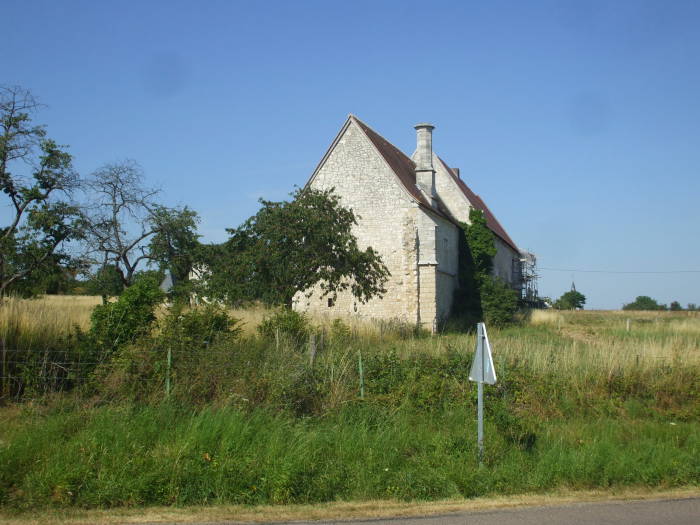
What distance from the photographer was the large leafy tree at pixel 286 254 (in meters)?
24.1

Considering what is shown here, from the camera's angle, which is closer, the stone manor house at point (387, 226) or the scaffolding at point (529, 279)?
the stone manor house at point (387, 226)

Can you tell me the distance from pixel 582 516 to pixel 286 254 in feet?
57.7

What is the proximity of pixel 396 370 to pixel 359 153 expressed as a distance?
74.6 ft

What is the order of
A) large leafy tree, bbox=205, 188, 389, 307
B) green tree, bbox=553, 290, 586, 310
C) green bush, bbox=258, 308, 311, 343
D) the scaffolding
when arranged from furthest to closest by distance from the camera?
1. green tree, bbox=553, 290, 586, 310
2. the scaffolding
3. large leafy tree, bbox=205, 188, 389, 307
4. green bush, bbox=258, 308, 311, 343

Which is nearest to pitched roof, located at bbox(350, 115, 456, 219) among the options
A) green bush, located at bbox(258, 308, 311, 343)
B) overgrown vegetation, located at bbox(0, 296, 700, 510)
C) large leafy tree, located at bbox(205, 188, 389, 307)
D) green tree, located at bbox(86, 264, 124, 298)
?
large leafy tree, located at bbox(205, 188, 389, 307)

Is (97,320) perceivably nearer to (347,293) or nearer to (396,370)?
(396,370)

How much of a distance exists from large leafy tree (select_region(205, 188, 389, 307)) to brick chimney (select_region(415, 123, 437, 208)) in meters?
13.3

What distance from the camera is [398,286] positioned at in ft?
111

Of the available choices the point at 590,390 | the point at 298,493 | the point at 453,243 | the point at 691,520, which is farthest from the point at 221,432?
the point at 453,243

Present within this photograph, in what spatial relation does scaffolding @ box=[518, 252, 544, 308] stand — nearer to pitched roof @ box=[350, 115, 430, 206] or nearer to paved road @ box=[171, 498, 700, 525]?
pitched roof @ box=[350, 115, 430, 206]

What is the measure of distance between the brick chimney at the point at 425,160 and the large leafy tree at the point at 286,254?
13285 mm

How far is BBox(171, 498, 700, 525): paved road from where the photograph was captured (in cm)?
746

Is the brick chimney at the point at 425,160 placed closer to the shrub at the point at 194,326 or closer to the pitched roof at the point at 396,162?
the pitched roof at the point at 396,162

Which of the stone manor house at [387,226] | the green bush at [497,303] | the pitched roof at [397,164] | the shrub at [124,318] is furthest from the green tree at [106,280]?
the shrub at [124,318]
